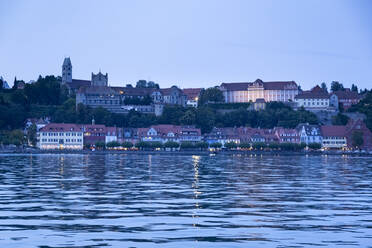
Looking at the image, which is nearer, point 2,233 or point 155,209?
point 2,233

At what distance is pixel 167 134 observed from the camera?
17138 centimetres

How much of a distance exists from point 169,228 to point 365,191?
753 inches

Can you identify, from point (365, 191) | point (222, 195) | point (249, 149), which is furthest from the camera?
point (249, 149)

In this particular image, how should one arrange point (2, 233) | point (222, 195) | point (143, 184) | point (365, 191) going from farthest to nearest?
point (143, 184), point (365, 191), point (222, 195), point (2, 233)

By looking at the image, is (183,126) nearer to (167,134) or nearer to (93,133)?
(167,134)

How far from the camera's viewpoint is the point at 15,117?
183500mm

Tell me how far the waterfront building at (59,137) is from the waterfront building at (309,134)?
156ft

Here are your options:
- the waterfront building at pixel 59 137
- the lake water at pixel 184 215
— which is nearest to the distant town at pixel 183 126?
the waterfront building at pixel 59 137

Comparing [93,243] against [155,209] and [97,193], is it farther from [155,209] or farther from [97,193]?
[97,193]

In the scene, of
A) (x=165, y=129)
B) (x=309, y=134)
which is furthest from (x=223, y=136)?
(x=309, y=134)

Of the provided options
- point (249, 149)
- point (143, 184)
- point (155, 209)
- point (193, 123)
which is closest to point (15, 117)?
point (193, 123)

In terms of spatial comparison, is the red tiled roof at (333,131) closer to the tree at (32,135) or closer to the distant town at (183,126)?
the distant town at (183,126)

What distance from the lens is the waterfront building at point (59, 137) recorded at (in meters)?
168

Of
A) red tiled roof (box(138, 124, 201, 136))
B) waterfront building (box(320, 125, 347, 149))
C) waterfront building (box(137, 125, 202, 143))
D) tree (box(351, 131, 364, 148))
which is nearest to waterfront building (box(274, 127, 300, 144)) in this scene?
waterfront building (box(320, 125, 347, 149))
